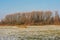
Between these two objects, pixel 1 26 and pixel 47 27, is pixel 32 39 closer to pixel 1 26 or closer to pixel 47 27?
pixel 47 27

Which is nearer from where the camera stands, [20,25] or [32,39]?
[32,39]

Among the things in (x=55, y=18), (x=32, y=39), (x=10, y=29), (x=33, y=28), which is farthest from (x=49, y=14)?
(x=32, y=39)

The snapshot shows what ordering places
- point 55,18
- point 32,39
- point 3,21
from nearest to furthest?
point 32,39, point 55,18, point 3,21

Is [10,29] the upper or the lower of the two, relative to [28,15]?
lower

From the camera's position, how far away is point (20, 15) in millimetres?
10562

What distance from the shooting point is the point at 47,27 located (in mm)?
10125

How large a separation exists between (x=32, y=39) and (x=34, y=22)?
298 cm

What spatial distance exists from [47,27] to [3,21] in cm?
256

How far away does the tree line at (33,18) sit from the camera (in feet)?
33.2

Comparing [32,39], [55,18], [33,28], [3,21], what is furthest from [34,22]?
[32,39]

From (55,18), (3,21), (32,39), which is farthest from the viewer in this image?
(3,21)

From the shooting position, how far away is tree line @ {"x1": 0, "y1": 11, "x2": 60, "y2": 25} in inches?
399

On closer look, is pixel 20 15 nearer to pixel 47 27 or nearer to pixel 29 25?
pixel 29 25

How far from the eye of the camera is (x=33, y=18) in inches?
410
